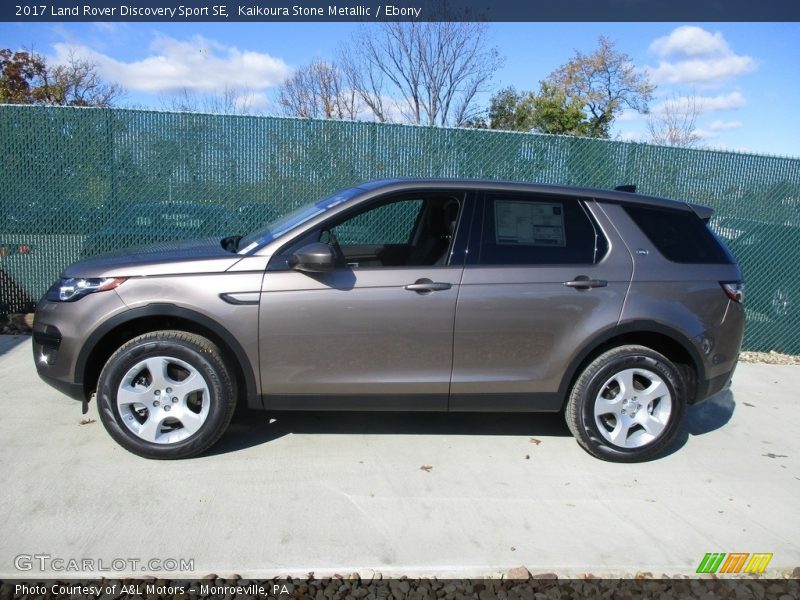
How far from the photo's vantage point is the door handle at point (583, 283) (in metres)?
4.09

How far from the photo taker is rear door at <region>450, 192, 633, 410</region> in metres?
4.02

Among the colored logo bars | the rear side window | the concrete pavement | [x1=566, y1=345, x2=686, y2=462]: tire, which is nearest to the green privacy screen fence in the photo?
the concrete pavement

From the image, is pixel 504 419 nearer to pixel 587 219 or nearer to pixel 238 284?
pixel 587 219

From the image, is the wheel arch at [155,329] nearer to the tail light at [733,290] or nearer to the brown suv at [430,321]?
the brown suv at [430,321]

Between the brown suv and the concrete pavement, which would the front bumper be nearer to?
the brown suv

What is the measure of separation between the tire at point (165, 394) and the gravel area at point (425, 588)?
3.72ft

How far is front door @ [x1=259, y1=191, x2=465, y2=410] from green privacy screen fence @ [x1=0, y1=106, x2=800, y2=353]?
3.12 m

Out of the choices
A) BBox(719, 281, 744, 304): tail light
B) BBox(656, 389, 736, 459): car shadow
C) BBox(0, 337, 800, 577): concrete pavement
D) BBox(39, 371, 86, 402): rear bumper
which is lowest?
BBox(0, 337, 800, 577): concrete pavement

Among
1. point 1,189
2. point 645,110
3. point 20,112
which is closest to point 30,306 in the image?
point 1,189

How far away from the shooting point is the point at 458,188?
13.8 ft

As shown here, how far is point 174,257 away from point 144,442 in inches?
45.2

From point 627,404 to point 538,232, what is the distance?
127cm

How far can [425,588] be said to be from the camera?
296 cm

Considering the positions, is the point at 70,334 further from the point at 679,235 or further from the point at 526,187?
the point at 679,235
